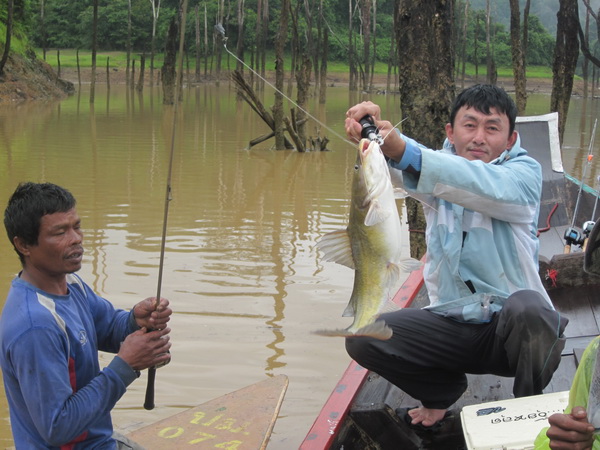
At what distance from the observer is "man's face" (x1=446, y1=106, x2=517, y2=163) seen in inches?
133

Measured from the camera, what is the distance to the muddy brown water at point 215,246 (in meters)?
5.62

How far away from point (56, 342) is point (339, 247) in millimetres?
977

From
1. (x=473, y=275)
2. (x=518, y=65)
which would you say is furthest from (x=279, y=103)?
(x=473, y=275)

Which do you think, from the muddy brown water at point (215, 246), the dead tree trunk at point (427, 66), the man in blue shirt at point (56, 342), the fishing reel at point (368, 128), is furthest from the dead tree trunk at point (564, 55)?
the man in blue shirt at point (56, 342)

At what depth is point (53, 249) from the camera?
108 inches

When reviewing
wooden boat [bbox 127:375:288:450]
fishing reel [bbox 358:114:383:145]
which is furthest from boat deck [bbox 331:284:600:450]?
fishing reel [bbox 358:114:383:145]

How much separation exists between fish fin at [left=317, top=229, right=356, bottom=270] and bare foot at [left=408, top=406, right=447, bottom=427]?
40.8 inches

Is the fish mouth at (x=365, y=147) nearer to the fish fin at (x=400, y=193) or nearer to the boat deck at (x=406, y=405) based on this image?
the fish fin at (x=400, y=193)

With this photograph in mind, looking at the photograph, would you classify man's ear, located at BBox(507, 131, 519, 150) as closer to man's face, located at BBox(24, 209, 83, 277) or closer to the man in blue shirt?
the man in blue shirt

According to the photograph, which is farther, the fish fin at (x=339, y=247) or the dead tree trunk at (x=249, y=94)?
the dead tree trunk at (x=249, y=94)

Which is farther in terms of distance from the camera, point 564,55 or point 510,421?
point 564,55

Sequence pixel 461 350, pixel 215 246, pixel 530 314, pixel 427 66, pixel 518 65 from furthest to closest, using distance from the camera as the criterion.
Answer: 1. pixel 518 65
2. pixel 215 246
3. pixel 427 66
4. pixel 461 350
5. pixel 530 314

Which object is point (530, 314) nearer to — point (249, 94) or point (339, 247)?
point (339, 247)

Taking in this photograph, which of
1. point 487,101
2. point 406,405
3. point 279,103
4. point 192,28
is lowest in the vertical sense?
point 406,405
